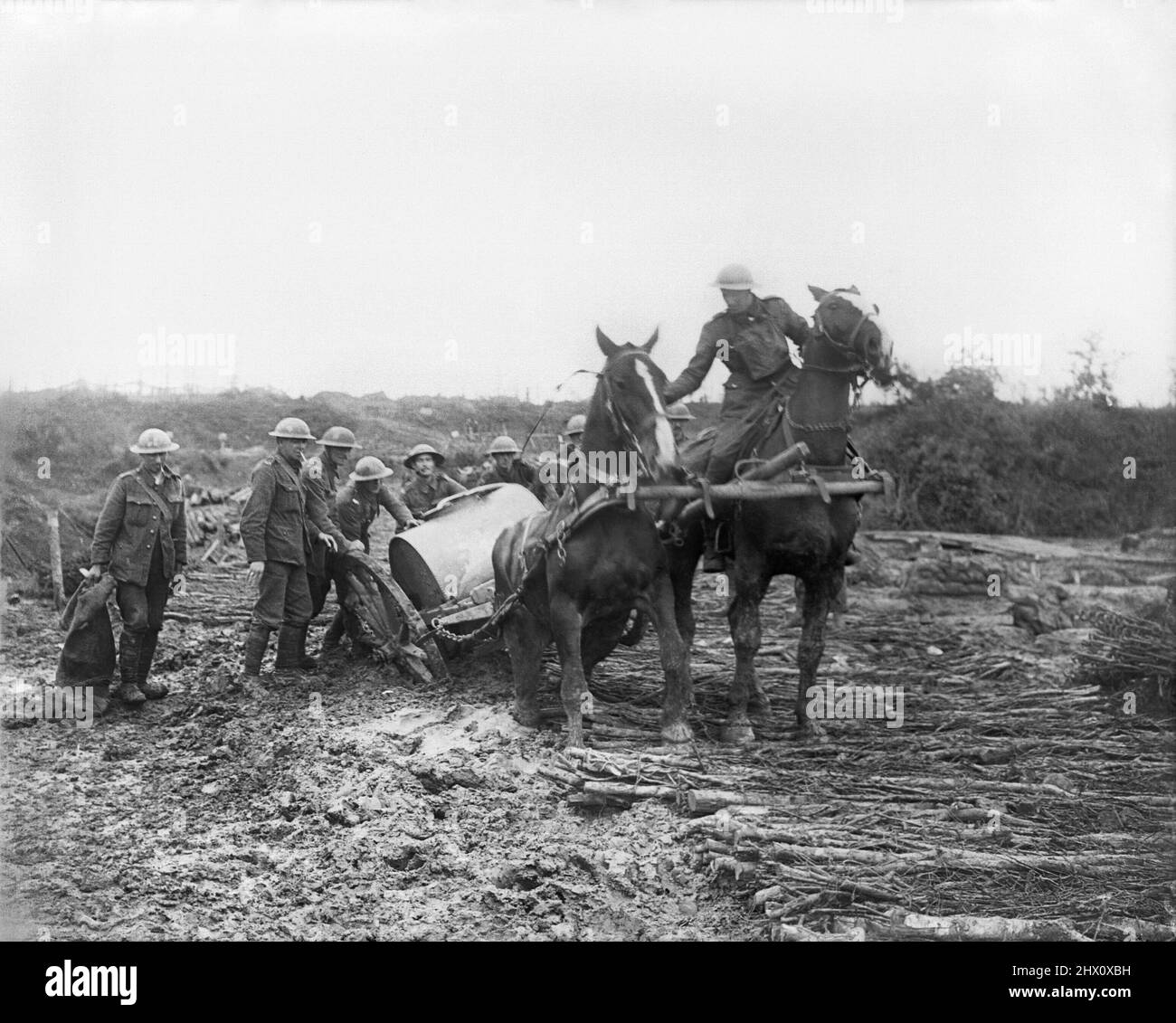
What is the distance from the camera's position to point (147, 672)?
9969 mm

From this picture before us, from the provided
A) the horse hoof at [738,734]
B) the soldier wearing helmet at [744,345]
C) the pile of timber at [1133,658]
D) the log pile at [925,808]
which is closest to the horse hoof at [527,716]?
the log pile at [925,808]

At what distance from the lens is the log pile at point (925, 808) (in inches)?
209

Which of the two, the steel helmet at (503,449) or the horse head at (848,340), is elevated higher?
the horse head at (848,340)

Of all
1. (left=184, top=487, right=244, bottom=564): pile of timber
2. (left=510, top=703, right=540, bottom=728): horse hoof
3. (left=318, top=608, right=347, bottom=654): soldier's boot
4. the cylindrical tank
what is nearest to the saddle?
(left=510, top=703, right=540, bottom=728): horse hoof

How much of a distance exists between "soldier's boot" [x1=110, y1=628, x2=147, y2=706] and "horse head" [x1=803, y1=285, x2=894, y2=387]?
6.00 metres

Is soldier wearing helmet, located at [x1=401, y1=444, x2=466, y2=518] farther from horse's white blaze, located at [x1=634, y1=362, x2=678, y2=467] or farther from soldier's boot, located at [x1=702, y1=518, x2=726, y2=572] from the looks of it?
horse's white blaze, located at [x1=634, y1=362, x2=678, y2=467]

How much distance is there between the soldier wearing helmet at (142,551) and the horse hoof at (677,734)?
14.9 ft

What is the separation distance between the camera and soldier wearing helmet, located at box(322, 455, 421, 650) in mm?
10883

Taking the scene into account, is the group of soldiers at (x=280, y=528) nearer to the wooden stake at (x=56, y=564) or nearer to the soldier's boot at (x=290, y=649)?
the soldier's boot at (x=290, y=649)

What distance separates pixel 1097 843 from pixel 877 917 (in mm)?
1538

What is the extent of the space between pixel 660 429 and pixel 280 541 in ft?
14.5

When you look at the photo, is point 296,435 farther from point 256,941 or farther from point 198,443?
point 198,443

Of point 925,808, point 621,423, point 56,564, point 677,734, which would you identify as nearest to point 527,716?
point 677,734

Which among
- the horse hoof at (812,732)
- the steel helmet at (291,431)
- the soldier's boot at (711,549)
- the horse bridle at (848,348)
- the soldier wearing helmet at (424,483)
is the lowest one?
the horse hoof at (812,732)
